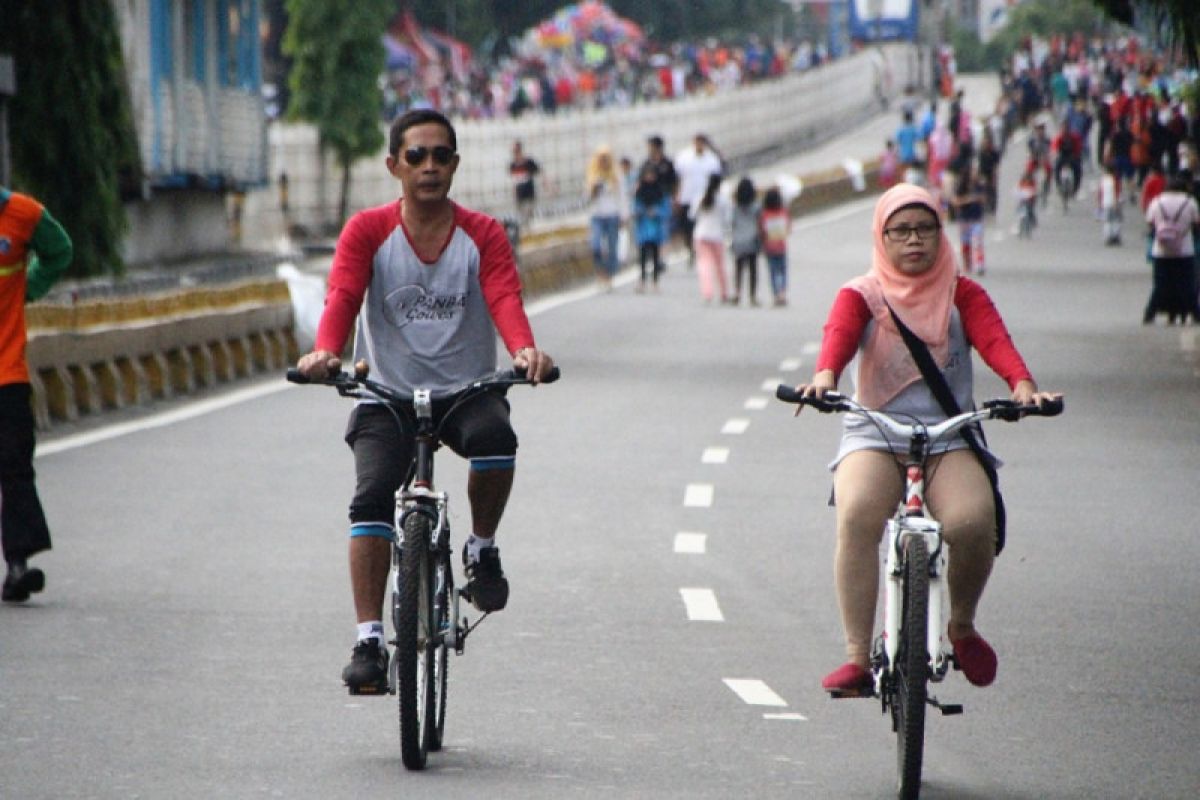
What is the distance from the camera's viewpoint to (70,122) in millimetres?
29844

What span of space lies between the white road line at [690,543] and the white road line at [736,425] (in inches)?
216

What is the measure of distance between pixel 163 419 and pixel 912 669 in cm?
1306

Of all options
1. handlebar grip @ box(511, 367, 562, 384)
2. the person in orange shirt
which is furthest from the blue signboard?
handlebar grip @ box(511, 367, 562, 384)

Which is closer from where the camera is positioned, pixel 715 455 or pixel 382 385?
pixel 382 385

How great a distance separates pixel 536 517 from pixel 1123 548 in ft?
9.32

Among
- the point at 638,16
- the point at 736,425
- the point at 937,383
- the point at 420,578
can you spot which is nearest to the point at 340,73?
the point at 736,425

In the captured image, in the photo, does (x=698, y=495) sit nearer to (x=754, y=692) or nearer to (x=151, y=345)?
(x=754, y=692)

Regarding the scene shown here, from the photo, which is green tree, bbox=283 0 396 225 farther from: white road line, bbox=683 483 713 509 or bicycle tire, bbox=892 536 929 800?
bicycle tire, bbox=892 536 929 800

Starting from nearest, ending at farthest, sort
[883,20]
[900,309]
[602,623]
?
[900,309] < [602,623] < [883,20]

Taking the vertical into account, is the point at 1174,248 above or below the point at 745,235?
above

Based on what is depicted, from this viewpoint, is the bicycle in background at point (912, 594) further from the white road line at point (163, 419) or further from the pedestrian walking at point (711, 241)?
the pedestrian walking at point (711, 241)

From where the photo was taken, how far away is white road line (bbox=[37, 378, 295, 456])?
699 inches

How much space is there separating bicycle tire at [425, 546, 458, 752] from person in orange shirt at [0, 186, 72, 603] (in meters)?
3.49

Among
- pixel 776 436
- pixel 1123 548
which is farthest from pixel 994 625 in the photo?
pixel 776 436
